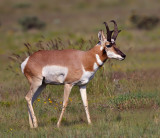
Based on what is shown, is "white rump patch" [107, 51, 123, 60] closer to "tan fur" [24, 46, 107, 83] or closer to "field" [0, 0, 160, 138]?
"tan fur" [24, 46, 107, 83]

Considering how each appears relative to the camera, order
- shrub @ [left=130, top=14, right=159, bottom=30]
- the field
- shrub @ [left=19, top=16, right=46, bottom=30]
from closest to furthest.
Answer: the field
shrub @ [left=130, top=14, right=159, bottom=30]
shrub @ [left=19, top=16, right=46, bottom=30]

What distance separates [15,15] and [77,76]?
51.7 m

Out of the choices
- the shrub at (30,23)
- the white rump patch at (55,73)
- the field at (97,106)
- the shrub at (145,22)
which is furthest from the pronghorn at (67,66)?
the shrub at (30,23)

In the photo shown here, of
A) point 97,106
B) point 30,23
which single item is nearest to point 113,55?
point 97,106

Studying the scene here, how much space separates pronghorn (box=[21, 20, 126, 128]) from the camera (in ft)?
30.1

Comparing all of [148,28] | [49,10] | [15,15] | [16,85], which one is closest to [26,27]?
[148,28]

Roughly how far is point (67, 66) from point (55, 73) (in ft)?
1.08

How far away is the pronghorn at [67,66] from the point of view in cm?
917

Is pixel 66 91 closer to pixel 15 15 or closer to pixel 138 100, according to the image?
pixel 138 100

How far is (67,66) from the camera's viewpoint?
9.24 metres

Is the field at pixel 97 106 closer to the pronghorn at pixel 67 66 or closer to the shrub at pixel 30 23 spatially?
the pronghorn at pixel 67 66

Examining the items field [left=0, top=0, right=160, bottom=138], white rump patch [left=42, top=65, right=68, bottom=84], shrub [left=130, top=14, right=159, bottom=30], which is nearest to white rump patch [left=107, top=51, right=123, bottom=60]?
white rump patch [left=42, top=65, right=68, bottom=84]

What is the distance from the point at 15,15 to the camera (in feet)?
194

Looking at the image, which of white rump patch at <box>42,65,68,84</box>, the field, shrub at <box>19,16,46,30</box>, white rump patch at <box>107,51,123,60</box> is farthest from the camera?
shrub at <box>19,16,46,30</box>
